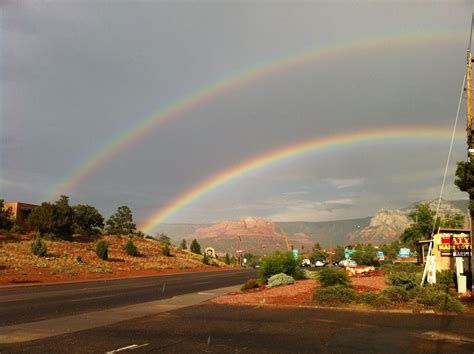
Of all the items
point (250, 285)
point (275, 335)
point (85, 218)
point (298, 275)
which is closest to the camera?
point (275, 335)

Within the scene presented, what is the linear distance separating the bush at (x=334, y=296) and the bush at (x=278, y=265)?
1121 cm

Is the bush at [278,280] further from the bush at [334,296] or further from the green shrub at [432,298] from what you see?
the green shrub at [432,298]

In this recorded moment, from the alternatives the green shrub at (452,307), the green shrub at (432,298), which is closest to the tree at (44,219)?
the green shrub at (432,298)

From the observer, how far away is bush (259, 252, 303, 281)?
102ft

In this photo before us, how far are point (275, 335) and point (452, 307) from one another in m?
7.77

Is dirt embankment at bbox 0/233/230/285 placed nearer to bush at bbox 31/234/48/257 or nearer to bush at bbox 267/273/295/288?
bush at bbox 31/234/48/257

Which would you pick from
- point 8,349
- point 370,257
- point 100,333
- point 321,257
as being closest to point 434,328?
point 100,333

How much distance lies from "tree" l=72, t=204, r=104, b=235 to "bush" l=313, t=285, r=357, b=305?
209 ft

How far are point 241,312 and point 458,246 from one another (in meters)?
11.2

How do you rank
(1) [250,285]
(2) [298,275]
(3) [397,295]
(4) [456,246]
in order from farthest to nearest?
(2) [298,275] → (1) [250,285] → (4) [456,246] → (3) [397,295]

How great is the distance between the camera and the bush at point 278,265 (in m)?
31.2

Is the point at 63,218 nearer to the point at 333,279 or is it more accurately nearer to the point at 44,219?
the point at 44,219

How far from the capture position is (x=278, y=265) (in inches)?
1248

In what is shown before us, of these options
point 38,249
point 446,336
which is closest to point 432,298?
point 446,336
